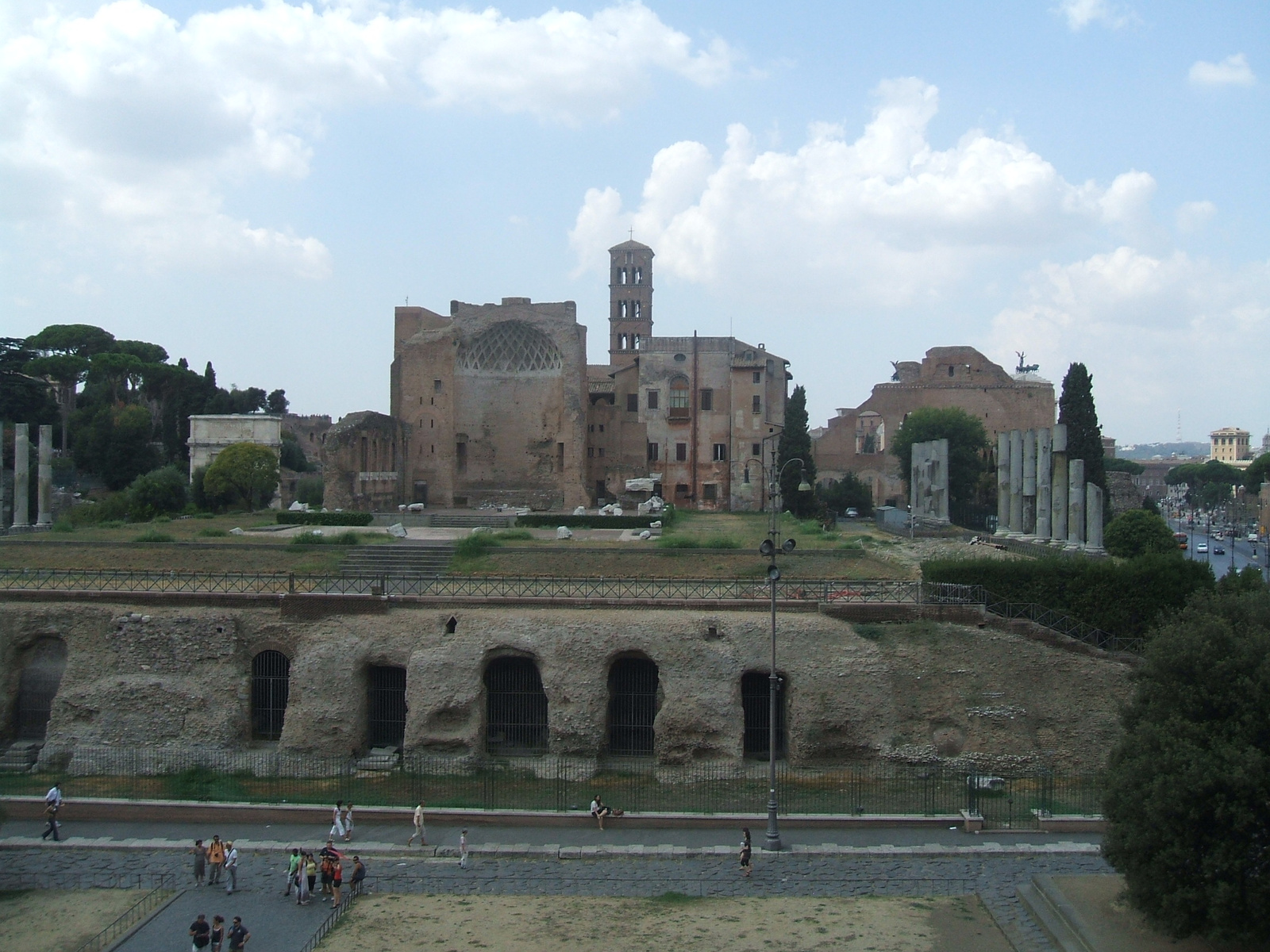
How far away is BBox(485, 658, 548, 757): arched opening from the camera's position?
999 inches

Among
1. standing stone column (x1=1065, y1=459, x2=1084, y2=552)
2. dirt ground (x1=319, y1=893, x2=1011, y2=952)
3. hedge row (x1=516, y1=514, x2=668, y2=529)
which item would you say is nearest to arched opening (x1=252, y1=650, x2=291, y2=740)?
dirt ground (x1=319, y1=893, x2=1011, y2=952)

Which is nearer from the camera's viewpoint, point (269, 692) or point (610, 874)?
point (610, 874)

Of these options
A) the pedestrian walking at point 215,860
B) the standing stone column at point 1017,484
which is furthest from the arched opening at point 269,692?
the standing stone column at point 1017,484

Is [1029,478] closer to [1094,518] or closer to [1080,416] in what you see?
[1094,518]

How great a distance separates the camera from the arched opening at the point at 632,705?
25.3m

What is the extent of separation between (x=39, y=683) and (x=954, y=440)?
1732 inches

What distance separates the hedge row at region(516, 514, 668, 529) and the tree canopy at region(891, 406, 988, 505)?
61.1 ft

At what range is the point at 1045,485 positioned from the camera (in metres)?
33.8

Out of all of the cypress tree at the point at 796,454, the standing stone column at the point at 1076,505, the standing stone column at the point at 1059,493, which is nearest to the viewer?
the standing stone column at the point at 1076,505

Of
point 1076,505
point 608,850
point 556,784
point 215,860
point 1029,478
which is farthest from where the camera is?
point 1029,478

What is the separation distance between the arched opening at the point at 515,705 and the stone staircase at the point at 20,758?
394 inches

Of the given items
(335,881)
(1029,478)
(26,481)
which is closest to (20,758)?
(335,881)

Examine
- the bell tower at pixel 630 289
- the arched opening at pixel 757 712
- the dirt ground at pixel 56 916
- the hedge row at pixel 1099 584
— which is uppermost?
the bell tower at pixel 630 289

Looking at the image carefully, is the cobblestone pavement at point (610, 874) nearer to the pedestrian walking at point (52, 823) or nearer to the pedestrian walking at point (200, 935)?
the pedestrian walking at point (52, 823)
